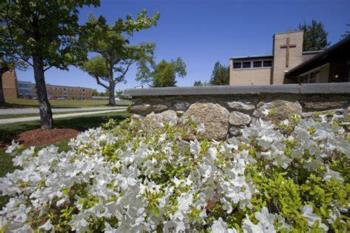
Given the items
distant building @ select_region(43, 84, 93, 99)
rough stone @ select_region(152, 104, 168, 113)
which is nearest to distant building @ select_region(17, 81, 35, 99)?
distant building @ select_region(43, 84, 93, 99)

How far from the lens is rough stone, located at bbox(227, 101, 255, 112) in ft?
10.4

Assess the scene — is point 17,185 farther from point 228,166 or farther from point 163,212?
point 228,166

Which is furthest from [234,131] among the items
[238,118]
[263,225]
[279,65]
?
[279,65]

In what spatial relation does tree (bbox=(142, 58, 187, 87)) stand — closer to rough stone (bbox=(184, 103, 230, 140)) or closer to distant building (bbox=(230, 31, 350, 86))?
distant building (bbox=(230, 31, 350, 86))

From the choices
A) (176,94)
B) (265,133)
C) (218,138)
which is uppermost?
(176,94)

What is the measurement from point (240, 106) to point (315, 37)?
49976mm

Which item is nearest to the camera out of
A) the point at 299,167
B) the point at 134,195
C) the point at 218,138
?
the point at 134,195

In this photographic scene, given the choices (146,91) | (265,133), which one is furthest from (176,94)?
(265,133)

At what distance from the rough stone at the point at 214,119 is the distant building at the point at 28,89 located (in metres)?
32.8

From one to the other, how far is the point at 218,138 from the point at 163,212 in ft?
7.26

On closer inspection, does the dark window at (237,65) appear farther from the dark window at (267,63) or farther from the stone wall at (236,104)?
the stone wall at (236,104)

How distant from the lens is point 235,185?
1.32 meters

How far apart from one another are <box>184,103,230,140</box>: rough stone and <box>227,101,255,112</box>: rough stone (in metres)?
0.10

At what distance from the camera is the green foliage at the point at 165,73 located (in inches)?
1714
